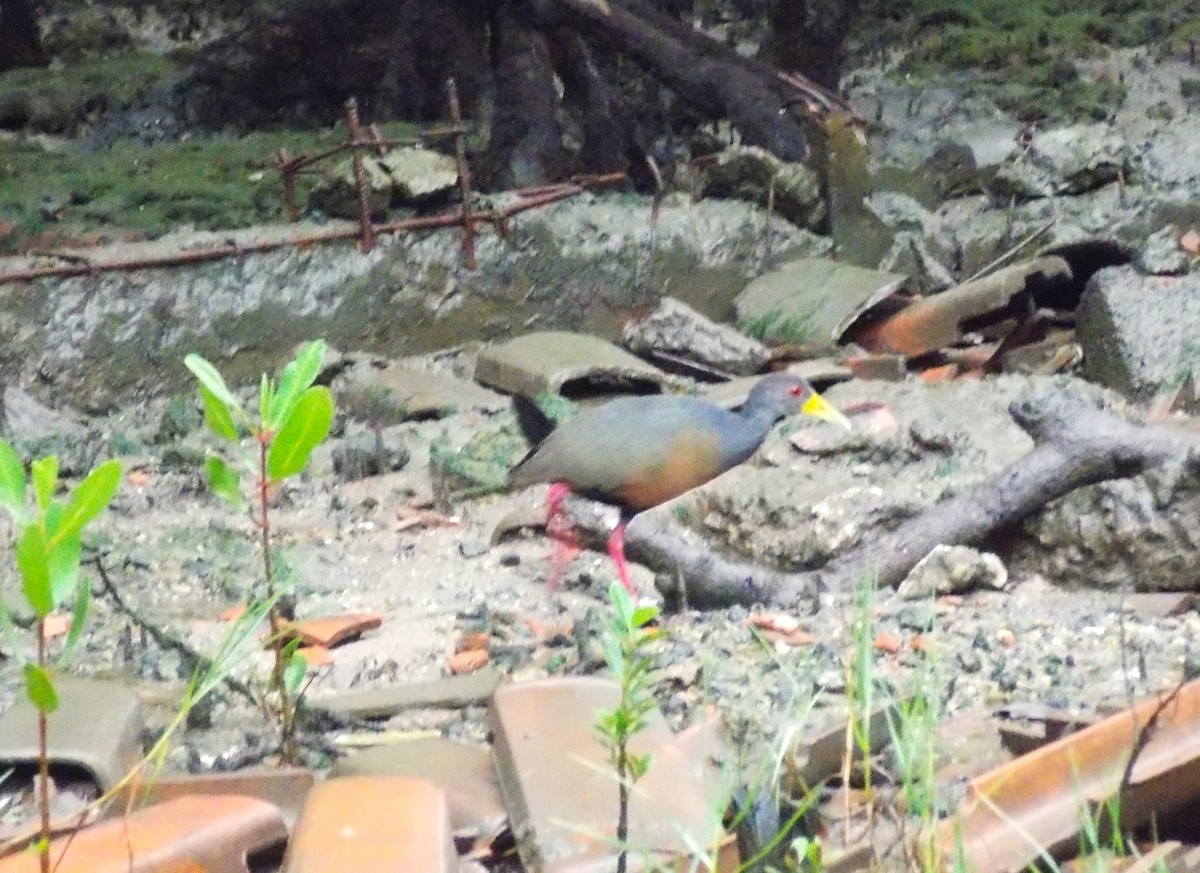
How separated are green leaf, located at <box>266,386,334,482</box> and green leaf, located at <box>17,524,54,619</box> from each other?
49 cm

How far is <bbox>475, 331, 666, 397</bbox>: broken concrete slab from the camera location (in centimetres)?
520

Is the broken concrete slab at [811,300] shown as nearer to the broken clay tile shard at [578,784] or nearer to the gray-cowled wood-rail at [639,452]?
the gray-cowled wood-rail at [639,452]

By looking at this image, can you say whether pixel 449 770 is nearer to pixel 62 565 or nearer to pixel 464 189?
pixel 62 565

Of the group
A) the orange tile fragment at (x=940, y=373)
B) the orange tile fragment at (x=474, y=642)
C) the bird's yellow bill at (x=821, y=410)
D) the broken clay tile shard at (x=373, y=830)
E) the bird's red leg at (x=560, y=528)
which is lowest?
the orange tile fragment at (x=940, y=373)

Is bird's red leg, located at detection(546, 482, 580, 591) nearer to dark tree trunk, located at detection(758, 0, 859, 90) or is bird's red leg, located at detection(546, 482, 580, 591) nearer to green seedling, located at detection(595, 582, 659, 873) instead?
green seedling, located at detection(595, 582, 659, 873)

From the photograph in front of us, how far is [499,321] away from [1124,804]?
4.73 metres

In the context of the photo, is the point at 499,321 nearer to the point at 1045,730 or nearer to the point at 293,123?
the point at 293,123

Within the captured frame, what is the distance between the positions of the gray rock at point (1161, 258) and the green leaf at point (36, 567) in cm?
509

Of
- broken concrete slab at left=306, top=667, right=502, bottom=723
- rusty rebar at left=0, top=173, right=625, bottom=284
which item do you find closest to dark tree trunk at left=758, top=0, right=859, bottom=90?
rusty rebar at left=0, top=173, right=625, bottom=284

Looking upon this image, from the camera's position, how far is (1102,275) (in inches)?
212

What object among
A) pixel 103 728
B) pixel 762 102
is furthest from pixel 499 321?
pixel 103 728

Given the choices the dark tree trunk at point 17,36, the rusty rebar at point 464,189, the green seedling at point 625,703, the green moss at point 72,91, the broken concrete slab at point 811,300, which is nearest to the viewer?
the green seedling at point 625,703

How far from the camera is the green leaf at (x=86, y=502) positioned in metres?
1.28

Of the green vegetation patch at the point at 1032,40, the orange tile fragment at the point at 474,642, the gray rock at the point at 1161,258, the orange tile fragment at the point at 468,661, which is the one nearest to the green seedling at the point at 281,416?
the orange tile fragment at the point at 468,661
